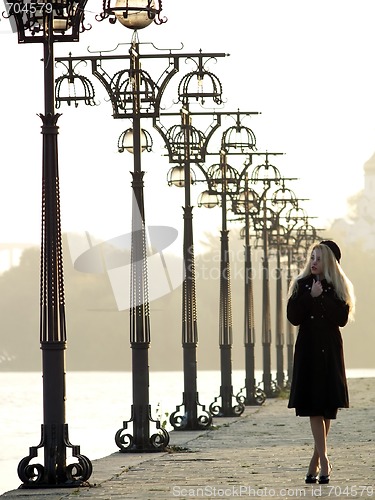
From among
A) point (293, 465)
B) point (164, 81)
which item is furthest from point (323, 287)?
point (164, 81)

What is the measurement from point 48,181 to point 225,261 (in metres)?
20.8

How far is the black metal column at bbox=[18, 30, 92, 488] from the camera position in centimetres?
1752

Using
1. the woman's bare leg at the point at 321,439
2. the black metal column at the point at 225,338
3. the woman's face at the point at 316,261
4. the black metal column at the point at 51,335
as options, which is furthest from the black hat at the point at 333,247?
the black metal column at the point at 225,338

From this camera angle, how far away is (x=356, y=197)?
196 metres

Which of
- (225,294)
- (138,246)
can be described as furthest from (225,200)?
(138,246)

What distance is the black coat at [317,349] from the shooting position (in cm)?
1628

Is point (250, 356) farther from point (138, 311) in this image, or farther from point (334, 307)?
point (334, 307)

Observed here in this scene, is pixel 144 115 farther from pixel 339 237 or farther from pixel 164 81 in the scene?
pixel 339 237

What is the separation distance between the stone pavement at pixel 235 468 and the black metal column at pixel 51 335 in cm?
32

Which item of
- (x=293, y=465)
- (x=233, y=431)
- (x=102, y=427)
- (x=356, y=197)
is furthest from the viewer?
(x=356, y=197)

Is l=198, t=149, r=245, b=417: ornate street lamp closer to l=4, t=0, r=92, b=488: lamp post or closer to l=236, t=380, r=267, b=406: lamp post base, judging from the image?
l=236, t=380, r=267, b=406: lamp post base

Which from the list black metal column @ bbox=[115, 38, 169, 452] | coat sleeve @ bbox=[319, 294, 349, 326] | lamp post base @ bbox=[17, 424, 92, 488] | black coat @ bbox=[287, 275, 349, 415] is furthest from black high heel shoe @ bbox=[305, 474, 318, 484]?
black metal column @ bbox=[115, 38, 169, 452]

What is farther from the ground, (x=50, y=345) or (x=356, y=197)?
(x=356, y=197)

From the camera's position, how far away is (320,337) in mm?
16406
